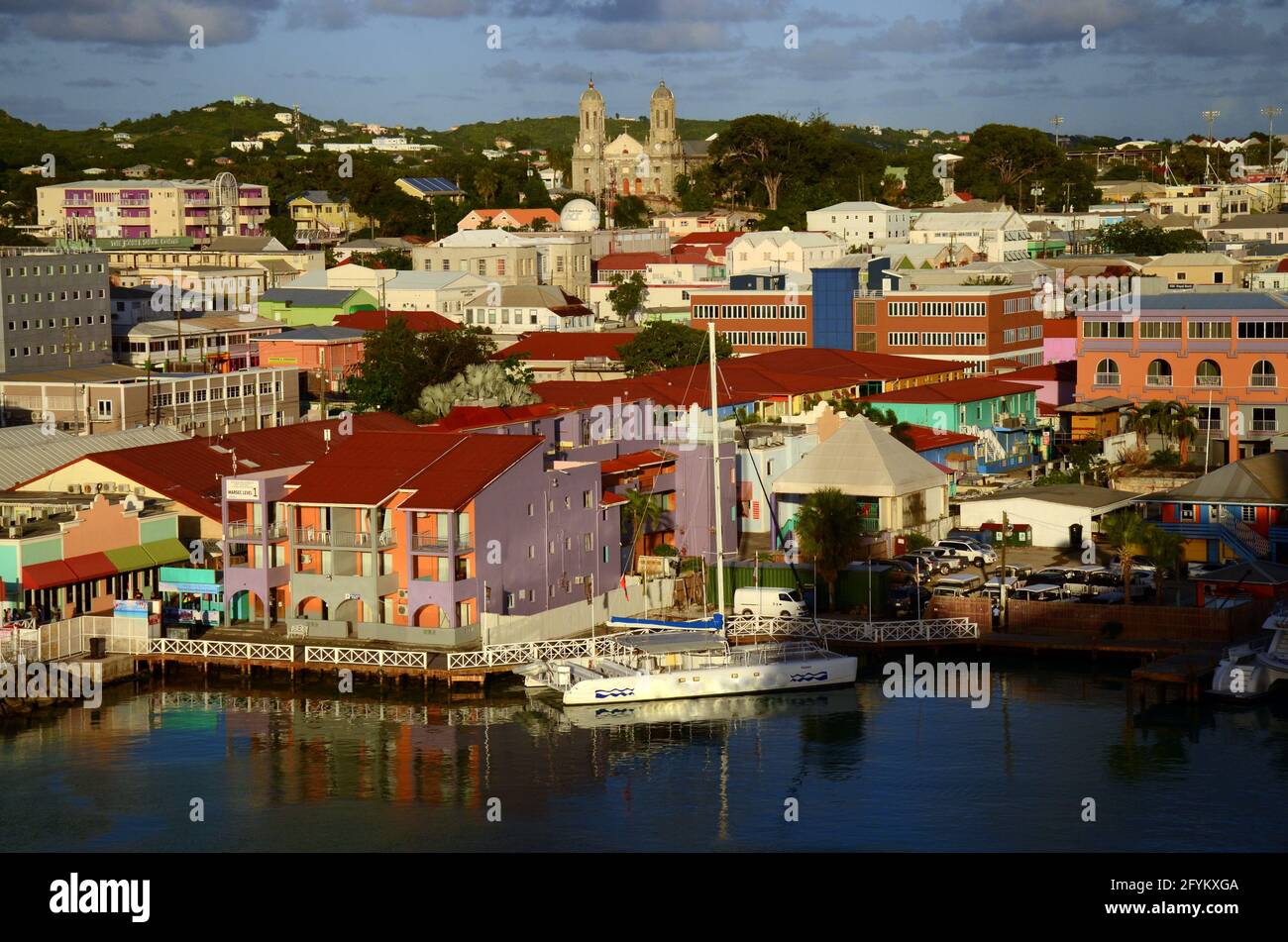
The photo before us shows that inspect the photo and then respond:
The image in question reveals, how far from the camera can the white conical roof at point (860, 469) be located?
124ft

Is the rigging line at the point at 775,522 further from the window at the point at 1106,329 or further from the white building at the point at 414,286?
the white building at the point at 414,286

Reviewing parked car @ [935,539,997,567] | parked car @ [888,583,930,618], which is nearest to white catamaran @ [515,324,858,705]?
parked car @ [888,583,930,618]

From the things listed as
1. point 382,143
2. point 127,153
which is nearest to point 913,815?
point 127,153

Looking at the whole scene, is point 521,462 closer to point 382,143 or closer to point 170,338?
point 170,338

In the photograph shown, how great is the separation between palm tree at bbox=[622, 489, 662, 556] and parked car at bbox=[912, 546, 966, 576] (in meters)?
4.61

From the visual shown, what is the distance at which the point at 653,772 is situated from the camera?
88.8 feet

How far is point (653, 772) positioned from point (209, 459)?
539 inches

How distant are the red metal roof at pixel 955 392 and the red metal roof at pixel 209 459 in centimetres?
1227

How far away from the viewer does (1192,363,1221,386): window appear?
4625 centimetres

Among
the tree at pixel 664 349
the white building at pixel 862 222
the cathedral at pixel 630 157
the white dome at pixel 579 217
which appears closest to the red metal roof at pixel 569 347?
the tree at pixel 664 349

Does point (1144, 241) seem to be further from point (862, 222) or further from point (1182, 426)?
point (1182, 426)

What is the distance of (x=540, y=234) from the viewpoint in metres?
83.9

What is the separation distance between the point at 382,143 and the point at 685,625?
142638mm

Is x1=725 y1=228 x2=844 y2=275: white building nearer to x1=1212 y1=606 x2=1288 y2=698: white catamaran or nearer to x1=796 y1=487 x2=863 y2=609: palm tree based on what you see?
x1=796 y1=487 x2=863 y2=609: palm tree
